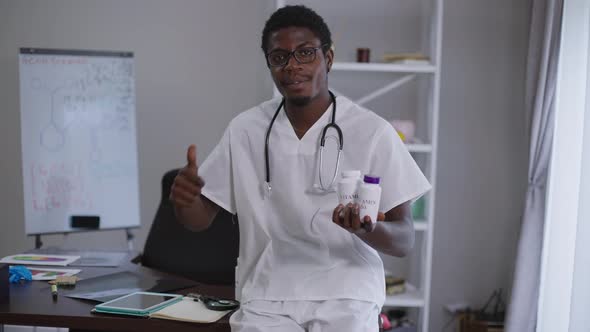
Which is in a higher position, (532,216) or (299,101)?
(299,101)

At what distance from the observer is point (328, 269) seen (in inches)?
62.0

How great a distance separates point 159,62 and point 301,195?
2176mm

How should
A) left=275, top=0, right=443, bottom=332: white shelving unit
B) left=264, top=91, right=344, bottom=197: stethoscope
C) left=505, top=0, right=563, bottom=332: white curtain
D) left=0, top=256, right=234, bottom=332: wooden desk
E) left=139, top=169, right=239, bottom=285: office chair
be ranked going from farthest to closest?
1. left=275, top=0, right=443, bottom=332: white shelving unit
2. left=505, top=0, right=563, bottom=332: white curtain
3. left=139, top=169, right=239, bottom=285: office chair
4. left=264, top=91, right=344, bottom=197: stethoscope
5. left=0, top=256, right=234, bottom=332: wooden desk

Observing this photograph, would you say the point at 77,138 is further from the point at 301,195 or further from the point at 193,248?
the point at 301,195

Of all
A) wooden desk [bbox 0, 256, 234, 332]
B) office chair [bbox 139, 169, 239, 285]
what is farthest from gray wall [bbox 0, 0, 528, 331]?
wooden desk [bbox 0, 256, 234, 332]

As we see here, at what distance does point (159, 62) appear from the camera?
11.6 ft

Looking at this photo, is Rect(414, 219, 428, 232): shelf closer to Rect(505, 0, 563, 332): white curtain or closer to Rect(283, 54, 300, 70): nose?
Rect(505, 0, 563, 332): white curtain

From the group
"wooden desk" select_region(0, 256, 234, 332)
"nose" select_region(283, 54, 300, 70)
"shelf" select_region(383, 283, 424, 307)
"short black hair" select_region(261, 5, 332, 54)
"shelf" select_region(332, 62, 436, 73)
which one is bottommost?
"shelf" select_region(383, 283, 424, 307)

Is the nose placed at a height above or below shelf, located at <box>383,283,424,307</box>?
above

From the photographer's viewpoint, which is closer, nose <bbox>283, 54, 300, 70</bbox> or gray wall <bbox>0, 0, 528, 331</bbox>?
nose <bbox>283, 54, 300, 70</bbox>

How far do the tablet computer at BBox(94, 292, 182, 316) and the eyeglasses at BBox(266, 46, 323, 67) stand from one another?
71cm

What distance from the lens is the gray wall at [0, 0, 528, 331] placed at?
341 cm

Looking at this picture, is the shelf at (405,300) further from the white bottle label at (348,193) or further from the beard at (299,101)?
the white bottle label at (348,193)

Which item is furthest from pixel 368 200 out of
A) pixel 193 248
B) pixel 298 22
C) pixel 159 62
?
pixel 159 62
